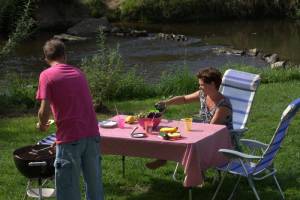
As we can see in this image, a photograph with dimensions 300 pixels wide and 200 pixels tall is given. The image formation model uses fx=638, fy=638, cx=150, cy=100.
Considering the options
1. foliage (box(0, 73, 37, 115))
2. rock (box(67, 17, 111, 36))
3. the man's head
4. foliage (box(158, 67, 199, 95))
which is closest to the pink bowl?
the man's head

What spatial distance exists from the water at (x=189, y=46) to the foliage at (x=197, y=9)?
1.48m

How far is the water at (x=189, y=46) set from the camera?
21172mm

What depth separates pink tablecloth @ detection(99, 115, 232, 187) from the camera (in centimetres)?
562

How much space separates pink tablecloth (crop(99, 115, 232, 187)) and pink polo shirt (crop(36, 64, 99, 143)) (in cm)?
98

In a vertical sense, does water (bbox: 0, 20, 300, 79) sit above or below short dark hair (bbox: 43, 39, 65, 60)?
below

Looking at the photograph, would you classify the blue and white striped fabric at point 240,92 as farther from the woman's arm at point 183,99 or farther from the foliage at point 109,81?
the foliage at point 109,81

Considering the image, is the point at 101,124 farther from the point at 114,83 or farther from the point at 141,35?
the point at 141,35

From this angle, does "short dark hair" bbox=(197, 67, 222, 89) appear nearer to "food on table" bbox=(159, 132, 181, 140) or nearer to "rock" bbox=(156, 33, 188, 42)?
"food on table" bbox=(159, 132, 181, 140)

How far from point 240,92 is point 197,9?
28848 millimetres

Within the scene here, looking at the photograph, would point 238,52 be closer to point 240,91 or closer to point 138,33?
point 138,33

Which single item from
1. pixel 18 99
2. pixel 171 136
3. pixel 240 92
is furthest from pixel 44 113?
pixel 18 99

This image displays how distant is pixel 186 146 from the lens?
5652mm

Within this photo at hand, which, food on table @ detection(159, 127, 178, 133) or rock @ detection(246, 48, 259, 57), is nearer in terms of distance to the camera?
food on table @ detection(159, 127, 178, 133)

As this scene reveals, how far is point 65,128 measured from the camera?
4938mm
